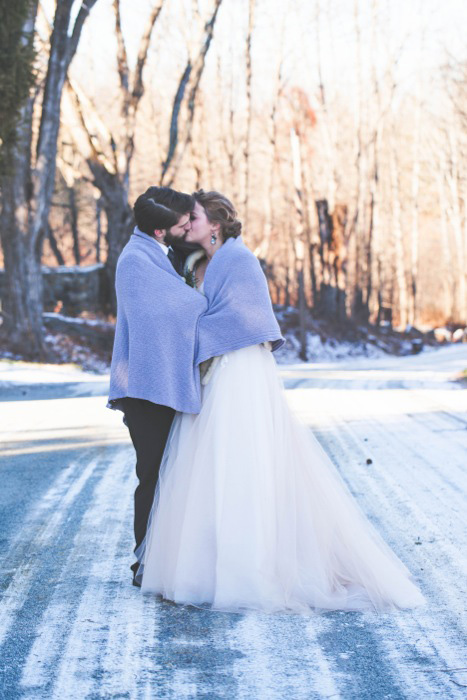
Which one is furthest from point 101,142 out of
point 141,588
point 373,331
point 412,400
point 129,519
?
point 141,588

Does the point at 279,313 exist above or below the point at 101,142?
below

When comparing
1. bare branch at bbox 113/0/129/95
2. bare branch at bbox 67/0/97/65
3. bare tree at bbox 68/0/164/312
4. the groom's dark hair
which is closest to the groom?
the groom's dark hair

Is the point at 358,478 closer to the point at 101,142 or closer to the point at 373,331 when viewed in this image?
the point at 101,142

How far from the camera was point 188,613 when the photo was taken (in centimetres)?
413

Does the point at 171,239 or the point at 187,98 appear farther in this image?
the point at 187,98

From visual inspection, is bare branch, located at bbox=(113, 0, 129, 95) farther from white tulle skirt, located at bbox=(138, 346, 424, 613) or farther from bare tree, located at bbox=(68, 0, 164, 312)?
white tulle skirt, located at bbox=(138, 346, 424, 613)

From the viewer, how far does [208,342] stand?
4.45 m

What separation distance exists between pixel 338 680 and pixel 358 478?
13.1ft

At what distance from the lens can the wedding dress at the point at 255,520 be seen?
13.7ft

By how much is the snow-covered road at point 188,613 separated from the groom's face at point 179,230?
1.76 meters

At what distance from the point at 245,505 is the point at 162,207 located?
149 centimetres

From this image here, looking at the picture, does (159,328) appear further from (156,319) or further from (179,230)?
(179,230)

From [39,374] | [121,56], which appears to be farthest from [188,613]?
[121,56]

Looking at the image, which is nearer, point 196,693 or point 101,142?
point 196,693
